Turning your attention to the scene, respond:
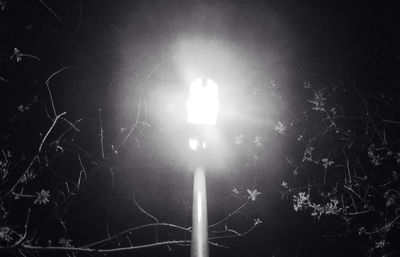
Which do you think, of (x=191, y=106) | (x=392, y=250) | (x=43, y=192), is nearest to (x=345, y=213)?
(x=392, y=250)

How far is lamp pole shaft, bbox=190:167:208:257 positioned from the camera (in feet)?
10.4

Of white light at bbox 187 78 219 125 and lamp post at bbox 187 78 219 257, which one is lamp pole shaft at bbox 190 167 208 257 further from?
white light at bbox 187 78 219 125

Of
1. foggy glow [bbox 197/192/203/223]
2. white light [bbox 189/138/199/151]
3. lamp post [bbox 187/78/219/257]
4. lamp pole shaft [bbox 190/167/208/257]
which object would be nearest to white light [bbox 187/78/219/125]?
lamp post [bbox 187/78/219/257]

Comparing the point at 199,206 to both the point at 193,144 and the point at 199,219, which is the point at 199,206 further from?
the point at 193,144

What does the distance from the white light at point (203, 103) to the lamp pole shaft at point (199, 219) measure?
610 mm

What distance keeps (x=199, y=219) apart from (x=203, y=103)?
123 cm

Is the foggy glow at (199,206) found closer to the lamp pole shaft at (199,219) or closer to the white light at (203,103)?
the lamp pole shaft at (199,219)

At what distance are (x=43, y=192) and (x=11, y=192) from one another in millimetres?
407

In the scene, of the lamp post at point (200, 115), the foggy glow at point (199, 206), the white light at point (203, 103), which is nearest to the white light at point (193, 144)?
the lamp post at point (200, 115)

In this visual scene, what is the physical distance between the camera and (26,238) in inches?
171

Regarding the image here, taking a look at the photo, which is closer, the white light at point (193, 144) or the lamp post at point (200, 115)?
the lamp post at point (200, 115)

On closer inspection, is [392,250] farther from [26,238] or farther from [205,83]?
[26,238]

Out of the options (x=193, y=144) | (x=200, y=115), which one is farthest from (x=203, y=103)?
(x=193, y=144)

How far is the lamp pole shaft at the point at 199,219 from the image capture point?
3162 millimetres
